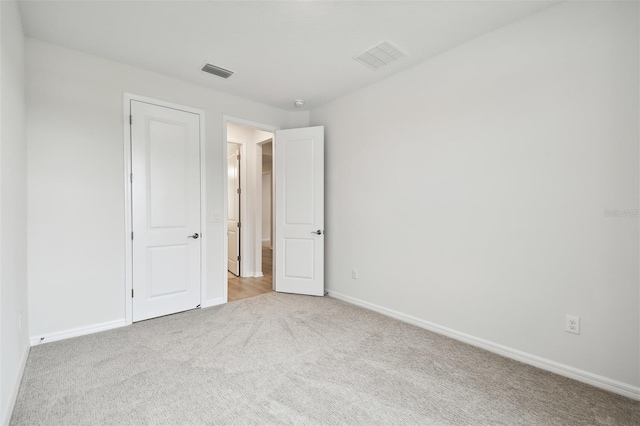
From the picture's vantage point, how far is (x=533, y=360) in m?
2.28

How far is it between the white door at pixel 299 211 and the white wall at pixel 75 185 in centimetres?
170

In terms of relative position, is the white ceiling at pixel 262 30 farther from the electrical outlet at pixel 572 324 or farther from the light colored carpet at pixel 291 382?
the light colored carpet at pixel 291 382

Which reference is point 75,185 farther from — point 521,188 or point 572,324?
→ point 572,324

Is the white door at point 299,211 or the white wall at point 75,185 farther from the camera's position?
the white door at point 299,211

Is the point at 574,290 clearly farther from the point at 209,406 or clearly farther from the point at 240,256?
the point at 240,256

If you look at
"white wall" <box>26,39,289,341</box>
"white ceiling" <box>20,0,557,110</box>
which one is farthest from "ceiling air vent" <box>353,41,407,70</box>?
"white wall" <box>26,39,289,341</box>

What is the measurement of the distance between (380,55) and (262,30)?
1122 mm

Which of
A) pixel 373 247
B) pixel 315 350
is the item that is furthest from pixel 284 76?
pixel 315 350

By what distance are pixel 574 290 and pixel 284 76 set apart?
3234 millimetres

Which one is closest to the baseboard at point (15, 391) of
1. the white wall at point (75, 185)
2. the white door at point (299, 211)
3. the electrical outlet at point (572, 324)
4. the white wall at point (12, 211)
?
the white wall at point (12, 211)

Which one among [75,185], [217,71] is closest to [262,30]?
[217,71]

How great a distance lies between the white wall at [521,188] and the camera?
1.94m

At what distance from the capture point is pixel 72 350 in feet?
8.03

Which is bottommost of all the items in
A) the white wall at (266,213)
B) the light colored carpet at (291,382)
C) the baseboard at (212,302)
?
the light colored carpet at (291,382)
